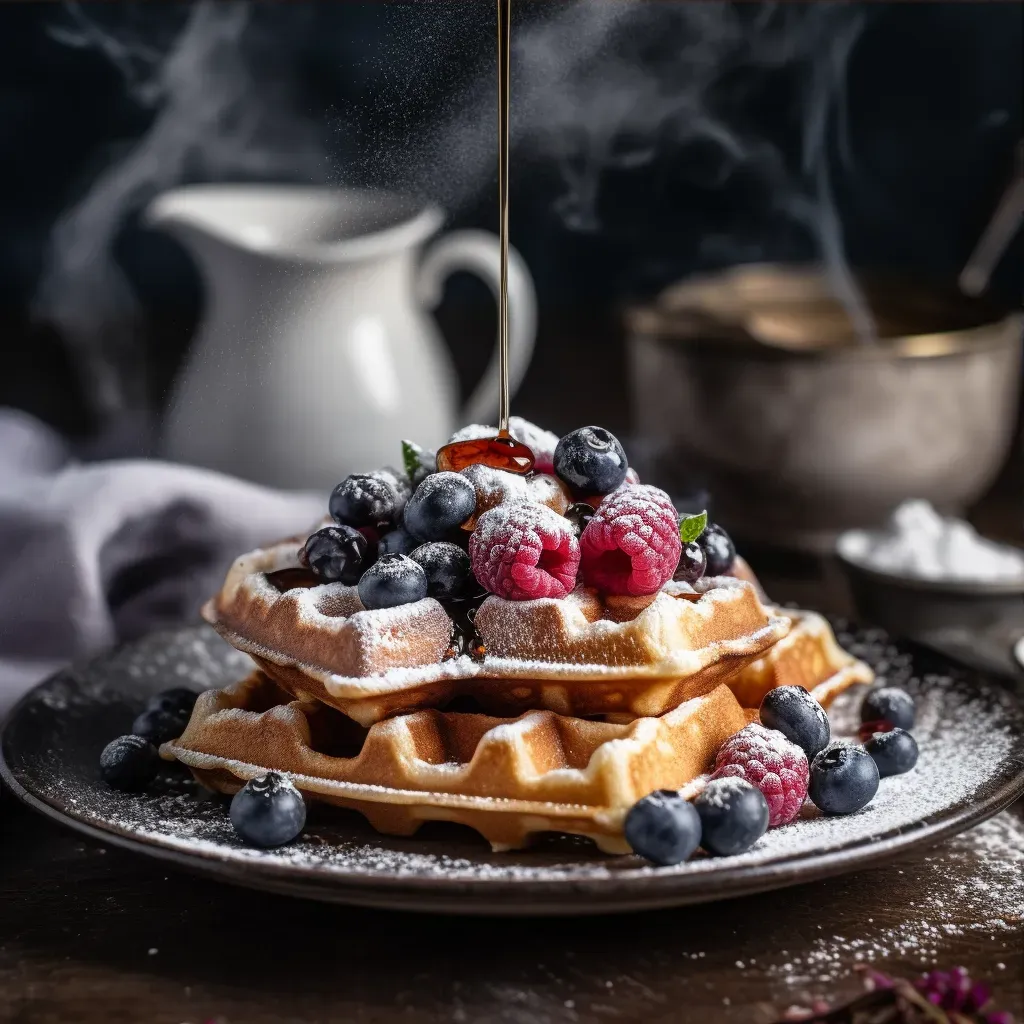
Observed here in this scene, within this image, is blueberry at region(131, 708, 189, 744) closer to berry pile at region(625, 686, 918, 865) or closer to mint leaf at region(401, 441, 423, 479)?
mint leaf at region(401, 441, 423, 479)

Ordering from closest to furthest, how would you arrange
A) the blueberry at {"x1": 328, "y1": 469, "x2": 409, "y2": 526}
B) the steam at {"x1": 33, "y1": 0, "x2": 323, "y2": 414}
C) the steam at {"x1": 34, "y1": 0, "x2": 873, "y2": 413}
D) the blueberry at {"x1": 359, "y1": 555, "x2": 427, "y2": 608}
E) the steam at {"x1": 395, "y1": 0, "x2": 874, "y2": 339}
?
the blueberry at {"x1": 359, "y1": 555, "x2": 427, "y2": 608} → the blueberry at {"x1": 328, "y1": 469, "x2": 409, "y2": 526} → the steam at {"x1": 395, "y1": 0, "x2": 874, "y2": 339} → the steam at {"x1": 34, "y1": 0, "x2": 873, "y2": 413} → the steam at {"x1": 33, "y1": 0, "x2": 323, "y2": 414}

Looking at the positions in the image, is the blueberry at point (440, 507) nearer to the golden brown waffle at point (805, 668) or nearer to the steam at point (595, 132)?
the golden brown waffle at point (805, 668)

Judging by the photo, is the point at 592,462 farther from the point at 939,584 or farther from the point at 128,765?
the point at 939,584

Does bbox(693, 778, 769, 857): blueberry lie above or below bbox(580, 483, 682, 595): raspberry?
below

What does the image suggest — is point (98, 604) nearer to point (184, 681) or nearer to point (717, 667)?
point (184, 681)

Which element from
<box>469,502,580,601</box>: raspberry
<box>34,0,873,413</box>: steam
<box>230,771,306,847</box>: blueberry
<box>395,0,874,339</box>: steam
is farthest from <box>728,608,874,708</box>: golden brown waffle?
<box>34,0,873,413</box>: steam

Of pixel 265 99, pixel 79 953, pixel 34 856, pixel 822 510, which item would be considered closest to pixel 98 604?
pixel 34 856

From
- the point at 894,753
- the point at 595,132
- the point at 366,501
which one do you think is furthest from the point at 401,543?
the point at 595,132
